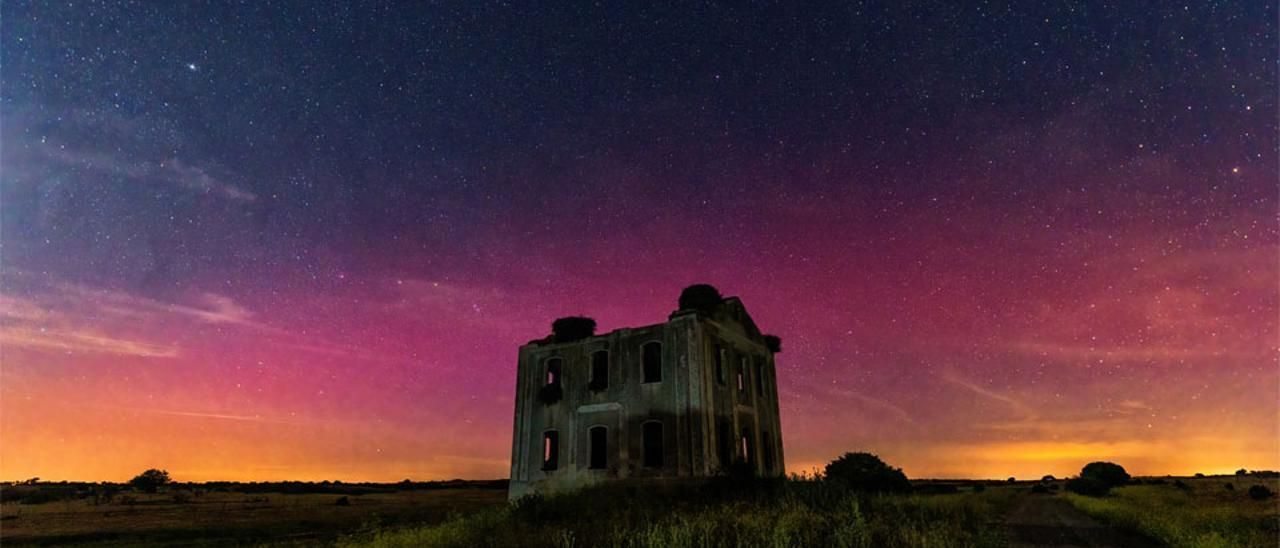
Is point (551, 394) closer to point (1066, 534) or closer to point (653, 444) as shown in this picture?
point (653, 444)

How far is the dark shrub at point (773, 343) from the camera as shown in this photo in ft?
96.5

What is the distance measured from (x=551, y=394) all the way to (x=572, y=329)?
3.12 metres

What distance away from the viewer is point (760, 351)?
28.4 metres

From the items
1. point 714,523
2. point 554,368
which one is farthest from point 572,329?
point 714,523

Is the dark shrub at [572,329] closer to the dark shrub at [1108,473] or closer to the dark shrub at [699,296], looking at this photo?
the dark shrub at [699,296]

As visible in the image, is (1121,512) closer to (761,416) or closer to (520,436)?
(761,416)

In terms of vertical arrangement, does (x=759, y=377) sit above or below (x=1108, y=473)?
above

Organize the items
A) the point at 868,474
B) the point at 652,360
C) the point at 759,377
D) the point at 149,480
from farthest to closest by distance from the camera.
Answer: the point at 149,480, the point at 868,474, the point at 759,377, the point at 652,360

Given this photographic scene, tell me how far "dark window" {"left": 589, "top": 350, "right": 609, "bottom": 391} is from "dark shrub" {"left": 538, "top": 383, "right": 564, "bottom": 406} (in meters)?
1.75

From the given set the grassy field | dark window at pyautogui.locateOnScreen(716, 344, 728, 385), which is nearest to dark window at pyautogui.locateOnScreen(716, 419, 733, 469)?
dark window at pyautogui.locateOnScreen(716, 344, 728, 385)

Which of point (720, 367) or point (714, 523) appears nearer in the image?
point (714, 523)

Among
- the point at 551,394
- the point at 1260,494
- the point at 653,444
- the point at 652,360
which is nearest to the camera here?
the point at 653,444

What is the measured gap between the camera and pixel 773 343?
29.5 meters

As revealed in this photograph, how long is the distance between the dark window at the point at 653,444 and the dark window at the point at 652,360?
5.90 ft
